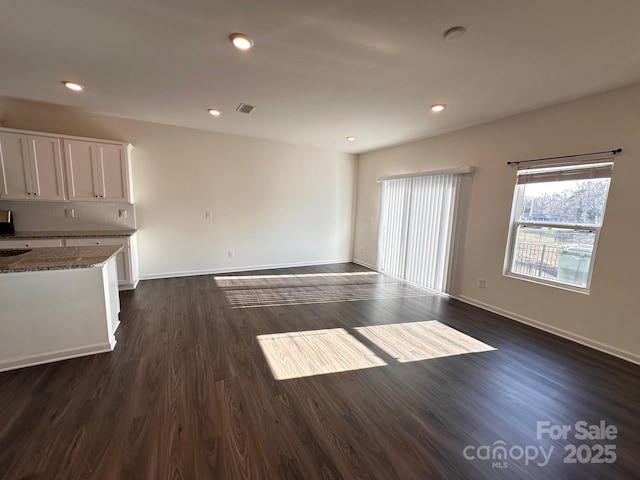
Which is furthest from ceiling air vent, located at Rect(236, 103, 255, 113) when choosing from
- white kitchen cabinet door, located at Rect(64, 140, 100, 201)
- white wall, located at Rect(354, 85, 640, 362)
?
white wall, located at Rect(354, 85, 640, 362)

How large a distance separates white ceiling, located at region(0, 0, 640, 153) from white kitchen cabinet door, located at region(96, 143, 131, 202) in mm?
638

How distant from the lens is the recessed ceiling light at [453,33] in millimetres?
1771

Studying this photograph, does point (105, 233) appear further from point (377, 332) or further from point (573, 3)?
point (573, 3)

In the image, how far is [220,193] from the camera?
4934 mm

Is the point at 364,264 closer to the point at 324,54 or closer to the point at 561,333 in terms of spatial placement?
the point at 561,333

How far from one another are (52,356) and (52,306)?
1.42 ft

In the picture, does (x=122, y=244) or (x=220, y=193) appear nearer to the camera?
(x=122, y=244)

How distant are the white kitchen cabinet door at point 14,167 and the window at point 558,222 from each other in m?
6.29

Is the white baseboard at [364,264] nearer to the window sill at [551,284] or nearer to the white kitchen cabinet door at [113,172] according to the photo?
the window sill at [551,284]

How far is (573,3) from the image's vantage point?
1525mm

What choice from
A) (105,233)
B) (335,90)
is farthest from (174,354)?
(335,90)

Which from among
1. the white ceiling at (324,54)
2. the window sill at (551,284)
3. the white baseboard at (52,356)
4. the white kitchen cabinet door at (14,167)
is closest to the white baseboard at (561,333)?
the window sill at (551,284)

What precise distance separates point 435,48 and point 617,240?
255 centimetres

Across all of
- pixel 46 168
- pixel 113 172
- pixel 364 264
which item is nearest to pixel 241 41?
pixel 113 172
